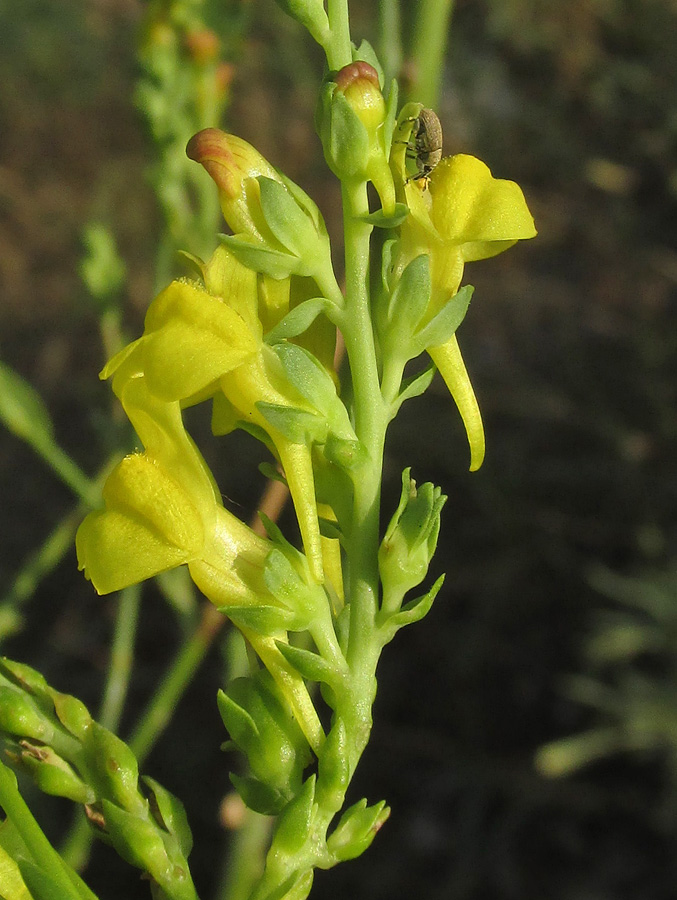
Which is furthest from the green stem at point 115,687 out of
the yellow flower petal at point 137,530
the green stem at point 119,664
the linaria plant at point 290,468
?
the yellow flower petal at point 137,530

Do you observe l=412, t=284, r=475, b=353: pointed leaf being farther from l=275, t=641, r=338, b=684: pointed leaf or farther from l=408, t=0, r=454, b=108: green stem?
l=408, t=0, r=454, b=108: green stem

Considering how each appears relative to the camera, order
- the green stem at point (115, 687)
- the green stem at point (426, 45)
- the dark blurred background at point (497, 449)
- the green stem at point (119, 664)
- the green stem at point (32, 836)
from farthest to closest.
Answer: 1. the dark blurred background at point (497, 449)
2. the green stem at point (119, 664)
3. the green stem at point (115, 687)
4. the green stem at point (426, 45)
5. the green stem at point (32, 836)

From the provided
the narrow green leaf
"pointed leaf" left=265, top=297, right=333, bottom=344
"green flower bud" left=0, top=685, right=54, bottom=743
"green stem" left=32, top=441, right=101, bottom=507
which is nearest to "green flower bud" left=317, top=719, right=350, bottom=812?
"green flower bud" left=0, top=685, right=54, bottom=743

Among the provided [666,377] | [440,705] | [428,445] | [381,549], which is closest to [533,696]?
[440,705]

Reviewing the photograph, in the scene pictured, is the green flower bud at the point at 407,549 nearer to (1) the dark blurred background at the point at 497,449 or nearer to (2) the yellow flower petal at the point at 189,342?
(2) the yellow flower petal at the point at 189,342

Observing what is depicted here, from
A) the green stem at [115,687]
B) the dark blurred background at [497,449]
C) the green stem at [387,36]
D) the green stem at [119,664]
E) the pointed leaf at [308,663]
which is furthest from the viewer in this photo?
the dark blurred background at [497,449]

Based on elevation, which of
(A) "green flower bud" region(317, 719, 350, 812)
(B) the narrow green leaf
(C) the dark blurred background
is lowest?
(C) the dark blurred background

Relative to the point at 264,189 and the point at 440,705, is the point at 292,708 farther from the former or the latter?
the point at 440,705

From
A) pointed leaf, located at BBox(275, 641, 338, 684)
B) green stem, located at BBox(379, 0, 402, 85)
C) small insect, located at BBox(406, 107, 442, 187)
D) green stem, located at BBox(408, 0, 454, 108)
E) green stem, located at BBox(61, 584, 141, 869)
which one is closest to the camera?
pointed leaf, located at BBox(275, 641, 338, 684)
